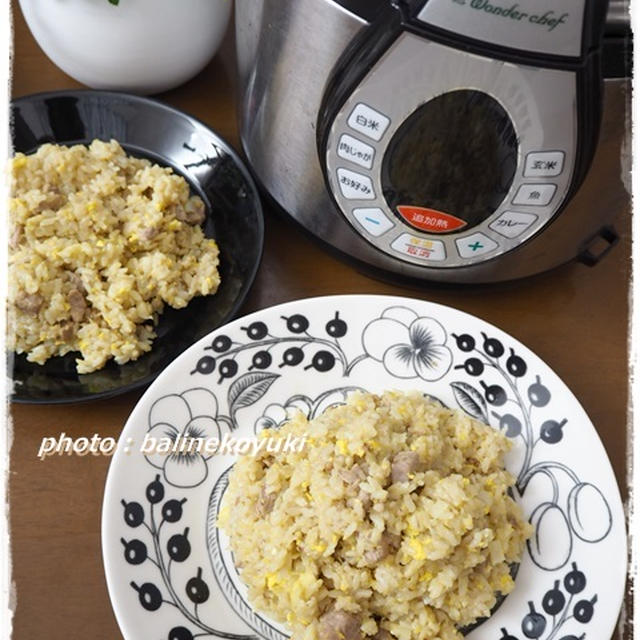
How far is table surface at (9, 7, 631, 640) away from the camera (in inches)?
38.3

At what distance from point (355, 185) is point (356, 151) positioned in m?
0.06

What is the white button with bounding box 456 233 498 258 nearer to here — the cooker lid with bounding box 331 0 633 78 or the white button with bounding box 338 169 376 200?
the white button with bounding box 338 169 376 200

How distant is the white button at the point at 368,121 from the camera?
0.88 meters

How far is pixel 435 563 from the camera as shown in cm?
→ 89

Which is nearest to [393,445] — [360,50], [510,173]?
[510,173]

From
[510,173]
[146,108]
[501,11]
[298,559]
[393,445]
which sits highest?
[501,11]

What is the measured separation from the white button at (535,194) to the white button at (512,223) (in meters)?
0.02

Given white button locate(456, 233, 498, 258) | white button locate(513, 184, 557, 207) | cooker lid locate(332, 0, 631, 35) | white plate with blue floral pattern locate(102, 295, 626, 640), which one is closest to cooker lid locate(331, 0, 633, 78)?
cooker lid locate(332, 0, 631, 35)

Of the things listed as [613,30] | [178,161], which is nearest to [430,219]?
[613,30]

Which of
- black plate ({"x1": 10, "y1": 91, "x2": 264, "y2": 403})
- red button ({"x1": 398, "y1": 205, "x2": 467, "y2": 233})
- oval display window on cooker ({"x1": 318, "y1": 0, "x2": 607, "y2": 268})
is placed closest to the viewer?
oval display window on cooker ({"x1": 318, "y1": 0, "x2": 607, "y2": 268})

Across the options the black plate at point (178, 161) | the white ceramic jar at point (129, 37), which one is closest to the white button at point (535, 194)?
the black plate at point (178, 161)

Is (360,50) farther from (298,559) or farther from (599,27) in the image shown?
(298,559)

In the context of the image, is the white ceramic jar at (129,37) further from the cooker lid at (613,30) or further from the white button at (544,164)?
the white button at (544,164)

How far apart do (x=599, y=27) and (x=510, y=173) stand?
187 mm
